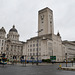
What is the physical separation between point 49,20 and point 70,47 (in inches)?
2145

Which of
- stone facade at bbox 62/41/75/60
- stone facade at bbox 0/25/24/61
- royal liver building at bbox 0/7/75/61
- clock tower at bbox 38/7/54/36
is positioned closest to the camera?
royal liver building at bbox 0/7/75/61

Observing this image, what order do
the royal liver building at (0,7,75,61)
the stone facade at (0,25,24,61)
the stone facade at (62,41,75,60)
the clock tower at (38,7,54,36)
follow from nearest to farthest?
the royal liver building at (0,7,75,61), the stone facade at (0,25,24,61), the clock tower at (38,7,54,36), the stone facade at (62,41,75,60)

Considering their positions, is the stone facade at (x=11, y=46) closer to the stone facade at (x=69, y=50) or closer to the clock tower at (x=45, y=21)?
the clock tower at (x=45, y=21)

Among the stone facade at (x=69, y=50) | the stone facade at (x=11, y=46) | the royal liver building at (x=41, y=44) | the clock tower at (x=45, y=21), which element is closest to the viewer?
the royal liver building at (x=41, y=44)

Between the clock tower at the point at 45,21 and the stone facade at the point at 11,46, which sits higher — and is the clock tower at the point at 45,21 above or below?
above

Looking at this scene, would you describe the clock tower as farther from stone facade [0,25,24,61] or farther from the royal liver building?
stone facade [0,25,24,61]

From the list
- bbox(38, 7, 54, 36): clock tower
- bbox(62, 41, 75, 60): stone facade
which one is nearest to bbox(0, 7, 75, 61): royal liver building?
bbox(38, 7, 54, 36): clock tower

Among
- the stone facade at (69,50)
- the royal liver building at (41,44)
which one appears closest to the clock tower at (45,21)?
the royal liver building at (41,44)

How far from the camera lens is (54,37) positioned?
88.9m

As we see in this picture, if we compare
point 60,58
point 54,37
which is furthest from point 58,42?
point 60,58

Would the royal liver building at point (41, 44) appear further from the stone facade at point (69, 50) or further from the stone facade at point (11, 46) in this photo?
the stone facade at point (69, 50)

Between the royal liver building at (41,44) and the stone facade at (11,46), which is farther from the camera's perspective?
the stone facade at (11,46)

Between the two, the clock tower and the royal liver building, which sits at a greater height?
the clock tower

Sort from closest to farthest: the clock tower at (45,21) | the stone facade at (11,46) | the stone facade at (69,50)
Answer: the stone facade at (11,46) → the clock tower at (45,21) → the stone facade at (69,50)
